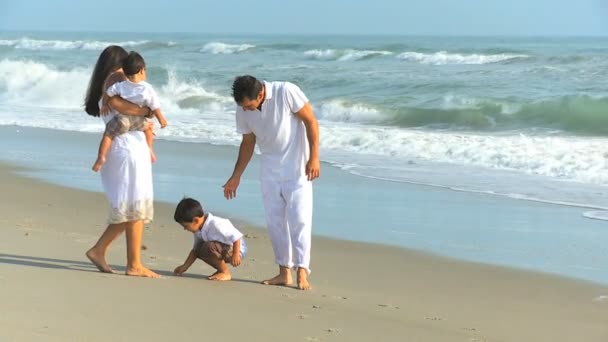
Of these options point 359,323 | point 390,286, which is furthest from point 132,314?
point 390,286

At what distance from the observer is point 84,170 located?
34.9 ft

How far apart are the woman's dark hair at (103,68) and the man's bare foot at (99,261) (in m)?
0.78

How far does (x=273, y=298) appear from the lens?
197 inches

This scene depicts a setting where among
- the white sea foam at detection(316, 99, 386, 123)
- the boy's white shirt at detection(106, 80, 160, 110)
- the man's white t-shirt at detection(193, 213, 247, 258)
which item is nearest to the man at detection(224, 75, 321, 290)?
the man's white t-shirt at detection(193, 213, 247, 258)

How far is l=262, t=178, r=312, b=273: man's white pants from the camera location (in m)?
5.31

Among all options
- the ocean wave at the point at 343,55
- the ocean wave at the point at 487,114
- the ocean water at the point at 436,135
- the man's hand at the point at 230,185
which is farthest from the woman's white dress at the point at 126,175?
the ocean wave at the point at 343,55

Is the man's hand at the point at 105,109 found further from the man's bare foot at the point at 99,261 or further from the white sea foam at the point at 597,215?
the white sea foam at the point at 597,215

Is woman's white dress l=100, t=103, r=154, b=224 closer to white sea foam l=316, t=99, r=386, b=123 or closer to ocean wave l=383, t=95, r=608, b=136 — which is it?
ocean wave l=383, t=95, r=608, b=136

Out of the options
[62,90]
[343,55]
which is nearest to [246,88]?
[62,90]

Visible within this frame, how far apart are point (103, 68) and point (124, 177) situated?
61 centimetres

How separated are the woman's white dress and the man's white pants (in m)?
0.66

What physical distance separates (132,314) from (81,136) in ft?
35.9

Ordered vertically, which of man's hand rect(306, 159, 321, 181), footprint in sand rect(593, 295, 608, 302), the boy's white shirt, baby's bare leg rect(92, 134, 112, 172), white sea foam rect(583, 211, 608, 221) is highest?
the boy's white shirt

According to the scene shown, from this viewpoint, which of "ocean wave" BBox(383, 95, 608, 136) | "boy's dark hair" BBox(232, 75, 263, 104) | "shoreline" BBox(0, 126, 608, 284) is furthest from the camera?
"ocean wave" BBox(383, 95, 608, 136)
